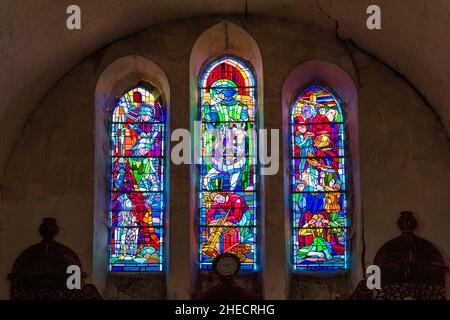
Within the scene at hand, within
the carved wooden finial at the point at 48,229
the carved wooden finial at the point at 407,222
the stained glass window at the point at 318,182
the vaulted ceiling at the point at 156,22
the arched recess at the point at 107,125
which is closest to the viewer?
the vaulted ceiling at the point at 156,22

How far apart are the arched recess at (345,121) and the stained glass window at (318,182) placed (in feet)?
0.24

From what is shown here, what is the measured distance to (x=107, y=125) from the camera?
14914 mm

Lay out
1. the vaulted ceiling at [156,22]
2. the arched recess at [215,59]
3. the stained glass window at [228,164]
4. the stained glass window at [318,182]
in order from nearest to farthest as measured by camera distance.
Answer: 1. the vaulted ceiling at [156,22]
2. the arched recess at [215,59]
3. the stained glass window at [318,182]
4. the stained glass window at [228,164]

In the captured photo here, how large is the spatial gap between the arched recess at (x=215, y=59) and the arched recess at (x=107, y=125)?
0.32 m

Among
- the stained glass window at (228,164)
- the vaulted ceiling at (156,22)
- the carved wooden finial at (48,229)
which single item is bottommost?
the carved wooden finial at (48,229)

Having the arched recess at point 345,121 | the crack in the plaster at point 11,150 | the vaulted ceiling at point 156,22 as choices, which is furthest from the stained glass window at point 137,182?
the arched recess at point 345,121

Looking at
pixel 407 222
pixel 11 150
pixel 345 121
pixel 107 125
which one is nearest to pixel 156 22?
pixel 107 125

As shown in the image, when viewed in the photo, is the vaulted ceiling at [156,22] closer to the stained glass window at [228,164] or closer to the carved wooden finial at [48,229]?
the carved wooden finial at [48,229]

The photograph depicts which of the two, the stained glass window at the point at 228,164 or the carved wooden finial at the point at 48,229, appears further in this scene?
the stained glass window at the point at 228,164

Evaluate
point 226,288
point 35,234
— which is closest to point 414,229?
point 226,288

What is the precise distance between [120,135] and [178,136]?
0.90 metres

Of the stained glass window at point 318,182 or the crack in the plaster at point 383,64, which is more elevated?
the crack in the plaster at point 383,64

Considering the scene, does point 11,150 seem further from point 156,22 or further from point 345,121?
point 345,121

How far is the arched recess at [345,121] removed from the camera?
46.8 ft
